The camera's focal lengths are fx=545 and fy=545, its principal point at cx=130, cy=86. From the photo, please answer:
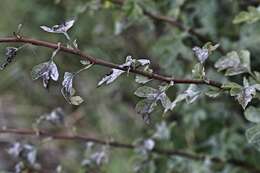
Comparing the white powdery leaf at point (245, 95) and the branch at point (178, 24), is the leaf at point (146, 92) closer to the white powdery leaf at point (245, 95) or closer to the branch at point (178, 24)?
the white powdery leaf at point (245, 95)

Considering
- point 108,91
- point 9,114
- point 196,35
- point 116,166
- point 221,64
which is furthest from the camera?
point 9,114

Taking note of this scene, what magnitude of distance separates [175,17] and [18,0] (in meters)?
1.14

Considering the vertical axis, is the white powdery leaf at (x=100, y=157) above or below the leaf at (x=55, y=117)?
below

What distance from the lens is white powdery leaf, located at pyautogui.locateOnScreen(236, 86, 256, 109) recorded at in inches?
28.6

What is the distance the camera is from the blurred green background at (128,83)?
1.28 metres

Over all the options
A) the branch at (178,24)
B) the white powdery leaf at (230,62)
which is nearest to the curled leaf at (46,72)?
the white powdery leaf at (230,62)

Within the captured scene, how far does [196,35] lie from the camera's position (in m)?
1.26

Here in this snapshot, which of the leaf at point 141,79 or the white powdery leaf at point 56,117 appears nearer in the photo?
the leaf at point 141,79

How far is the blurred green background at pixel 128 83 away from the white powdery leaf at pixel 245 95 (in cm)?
26

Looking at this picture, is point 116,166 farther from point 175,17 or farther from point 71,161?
point 175,17

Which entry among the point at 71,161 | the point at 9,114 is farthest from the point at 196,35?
the point at 9,114

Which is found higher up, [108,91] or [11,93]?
[108,91]

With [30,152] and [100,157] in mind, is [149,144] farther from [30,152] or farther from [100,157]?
[30,152]

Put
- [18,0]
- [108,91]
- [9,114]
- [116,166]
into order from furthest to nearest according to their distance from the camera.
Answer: [9,114] → [18,0] → [108,91] → [116,166]
